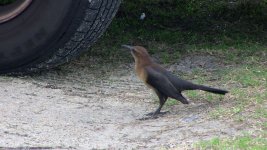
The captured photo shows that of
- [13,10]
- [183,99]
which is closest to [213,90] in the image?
[183,99]

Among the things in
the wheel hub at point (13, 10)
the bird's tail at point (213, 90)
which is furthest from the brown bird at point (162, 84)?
the wheel hub at point (13, 10)

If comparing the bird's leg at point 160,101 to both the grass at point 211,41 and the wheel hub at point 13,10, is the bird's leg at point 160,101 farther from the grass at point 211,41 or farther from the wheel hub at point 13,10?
the wheel hub at point 13,10

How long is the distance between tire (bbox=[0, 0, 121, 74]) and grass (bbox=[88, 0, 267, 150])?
786 millimetres

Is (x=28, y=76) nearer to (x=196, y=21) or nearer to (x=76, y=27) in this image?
(x=76, y=27)

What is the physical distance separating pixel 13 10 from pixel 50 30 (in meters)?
0.30

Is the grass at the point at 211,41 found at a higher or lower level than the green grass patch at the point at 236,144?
lower

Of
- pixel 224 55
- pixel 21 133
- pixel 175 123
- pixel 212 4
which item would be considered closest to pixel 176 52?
pixel 224 55

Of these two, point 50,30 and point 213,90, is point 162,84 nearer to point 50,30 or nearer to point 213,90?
point 213,90

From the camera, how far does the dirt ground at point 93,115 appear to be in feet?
15.9

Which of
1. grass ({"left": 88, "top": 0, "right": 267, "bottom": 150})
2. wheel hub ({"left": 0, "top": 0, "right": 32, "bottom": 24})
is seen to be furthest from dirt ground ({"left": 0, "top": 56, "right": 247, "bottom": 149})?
wheel hub ({"left": 0, "top": 0, "right": 32, "bottom": 24})

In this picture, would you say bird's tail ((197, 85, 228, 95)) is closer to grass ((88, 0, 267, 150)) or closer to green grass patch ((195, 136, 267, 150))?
grass ((88, 0, 267, 150))

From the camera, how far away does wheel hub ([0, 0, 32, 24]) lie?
5812mm

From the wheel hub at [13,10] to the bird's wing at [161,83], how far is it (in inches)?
38.4

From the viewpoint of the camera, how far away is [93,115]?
5504 millimetres
